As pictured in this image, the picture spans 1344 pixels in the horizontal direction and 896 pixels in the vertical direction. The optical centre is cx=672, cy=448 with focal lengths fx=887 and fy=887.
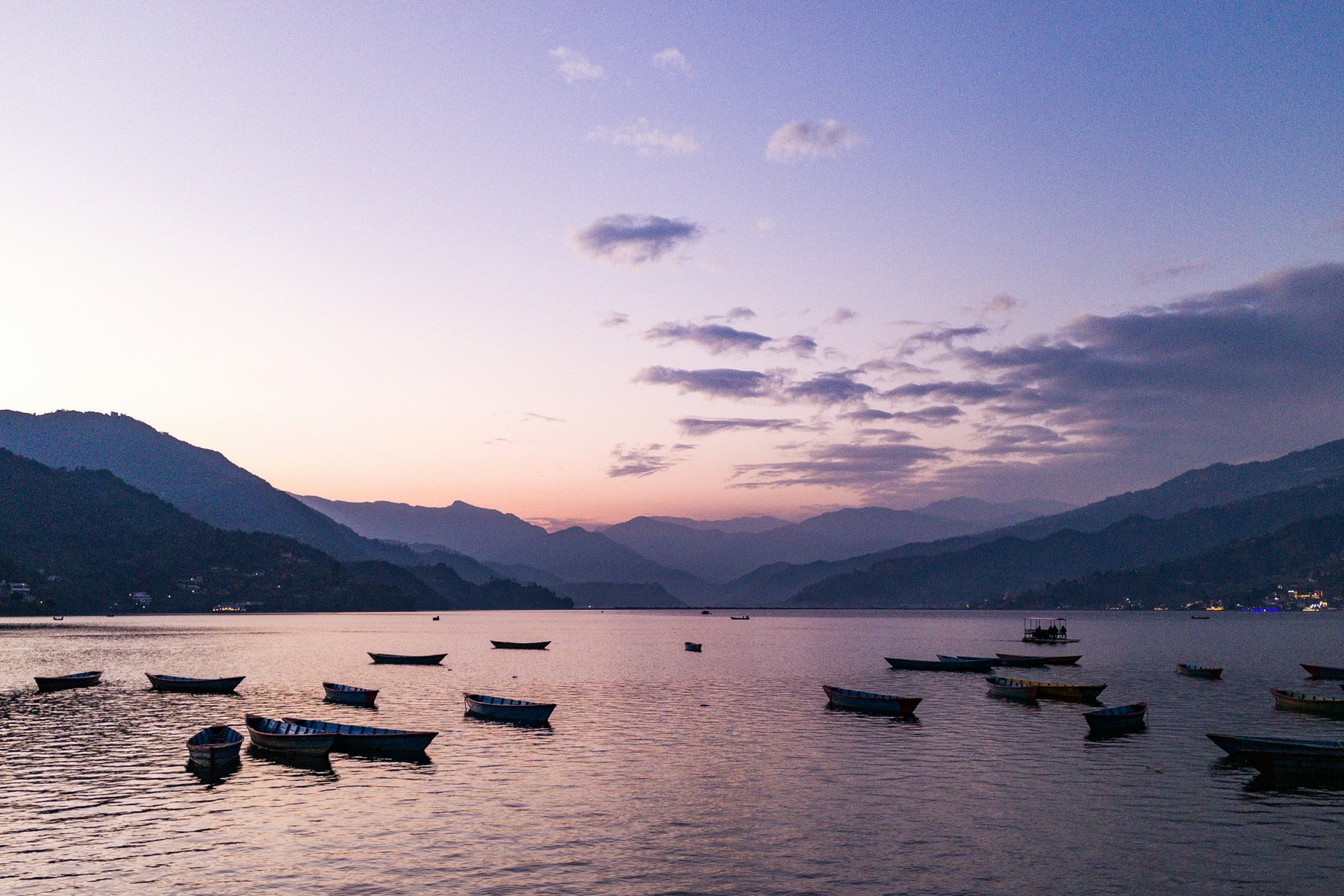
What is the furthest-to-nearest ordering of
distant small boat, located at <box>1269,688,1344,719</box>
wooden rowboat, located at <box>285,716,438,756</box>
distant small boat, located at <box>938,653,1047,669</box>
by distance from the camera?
distant small boat, located at <box>938,653,1047,669</box> < distant small boat, located at <box>1269,688,1344,719</box> < wooden rowboat, located at <box>285,716,438,756</box>

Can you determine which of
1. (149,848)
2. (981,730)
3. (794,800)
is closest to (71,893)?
(149,848)

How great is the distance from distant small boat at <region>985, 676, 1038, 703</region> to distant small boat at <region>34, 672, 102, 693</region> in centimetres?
9529

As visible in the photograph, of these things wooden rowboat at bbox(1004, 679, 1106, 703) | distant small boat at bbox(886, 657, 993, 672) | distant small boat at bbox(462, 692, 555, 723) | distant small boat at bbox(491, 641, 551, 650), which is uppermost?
distant small boat at bbox(462, 692, 555, 723)

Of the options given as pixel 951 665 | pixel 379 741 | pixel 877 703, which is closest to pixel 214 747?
pixel 379 741

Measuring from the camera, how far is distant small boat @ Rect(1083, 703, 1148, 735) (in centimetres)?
6444

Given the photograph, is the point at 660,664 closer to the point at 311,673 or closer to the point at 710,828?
the point at 311,673

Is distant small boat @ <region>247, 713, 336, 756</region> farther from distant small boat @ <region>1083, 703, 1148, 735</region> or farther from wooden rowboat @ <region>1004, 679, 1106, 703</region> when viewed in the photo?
wooden rowboat @ <region>1004, 679, 1106, 703</region>

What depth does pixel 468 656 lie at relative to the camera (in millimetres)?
159625

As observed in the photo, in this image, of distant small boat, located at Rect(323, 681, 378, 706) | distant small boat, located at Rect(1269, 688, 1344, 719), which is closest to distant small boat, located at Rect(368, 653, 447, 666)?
distant small boat, located at Rect(323, 681, 378, 706)

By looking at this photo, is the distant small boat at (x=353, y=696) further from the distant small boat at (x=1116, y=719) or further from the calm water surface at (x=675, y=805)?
the distant small boat at (x=1116, y=719)

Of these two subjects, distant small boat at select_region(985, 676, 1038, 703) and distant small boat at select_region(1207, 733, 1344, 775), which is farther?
distant small boat at select_region(985, 676, 1038, 703)

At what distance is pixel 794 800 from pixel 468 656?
12459cm

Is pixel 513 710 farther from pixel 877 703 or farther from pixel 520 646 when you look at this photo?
pixel 520 646

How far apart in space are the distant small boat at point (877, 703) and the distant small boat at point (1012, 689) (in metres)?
15.6
